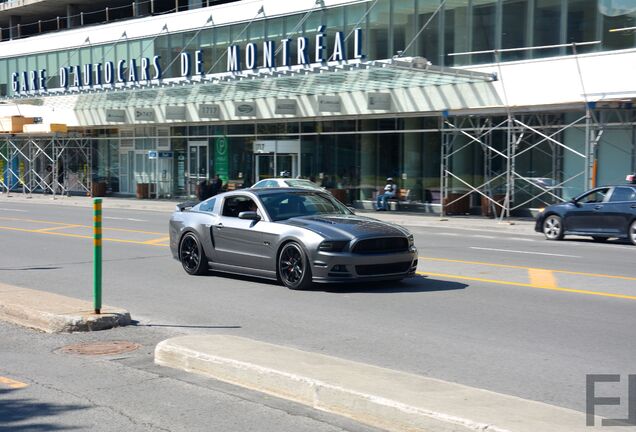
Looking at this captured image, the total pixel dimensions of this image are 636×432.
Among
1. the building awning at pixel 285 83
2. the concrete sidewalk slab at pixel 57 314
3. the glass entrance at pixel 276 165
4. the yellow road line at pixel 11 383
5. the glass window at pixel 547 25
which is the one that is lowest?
the yellow road line at pixel 11 383

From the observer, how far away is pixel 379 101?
113 ft

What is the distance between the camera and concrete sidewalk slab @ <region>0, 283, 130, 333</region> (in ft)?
32.0

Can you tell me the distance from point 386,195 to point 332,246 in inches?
906

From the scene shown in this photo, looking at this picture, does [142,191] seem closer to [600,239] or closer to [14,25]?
[14,25]

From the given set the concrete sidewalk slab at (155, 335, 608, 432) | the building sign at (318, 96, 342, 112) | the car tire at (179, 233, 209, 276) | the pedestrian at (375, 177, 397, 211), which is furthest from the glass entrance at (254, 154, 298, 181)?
the concrete sidewalk slab at (155, 335, 608, 432)

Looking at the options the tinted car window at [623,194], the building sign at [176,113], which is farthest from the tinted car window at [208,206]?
the building sign at [176,113]

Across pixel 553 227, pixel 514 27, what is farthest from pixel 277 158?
pixel 553 227

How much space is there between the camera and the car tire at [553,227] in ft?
75.6

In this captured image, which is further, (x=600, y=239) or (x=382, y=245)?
(x=600, y=239)

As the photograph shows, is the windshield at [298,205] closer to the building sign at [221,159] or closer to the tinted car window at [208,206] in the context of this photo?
the tinted car window at [208,206]

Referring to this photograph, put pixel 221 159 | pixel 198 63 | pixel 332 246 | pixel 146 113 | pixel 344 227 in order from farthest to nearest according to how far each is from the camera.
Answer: pixel 146 113
pixel 221 159
pixel 198 63
pixel 344 227
pixel 332 246

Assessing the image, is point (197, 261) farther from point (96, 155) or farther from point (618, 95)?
point (96, 155)

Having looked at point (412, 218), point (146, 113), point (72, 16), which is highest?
point (72, 16)

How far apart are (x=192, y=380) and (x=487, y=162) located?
2609 cm
